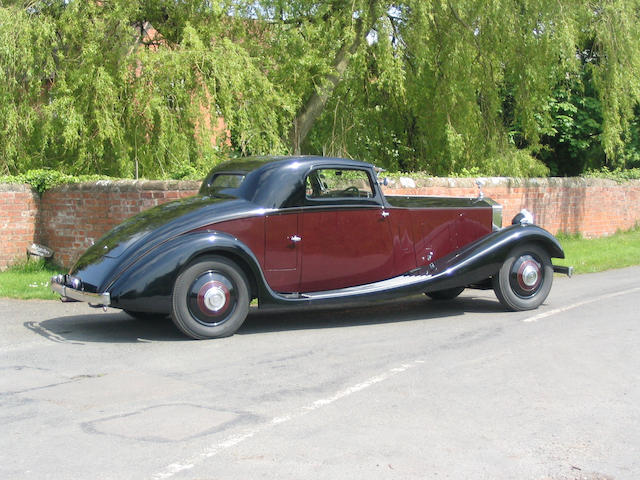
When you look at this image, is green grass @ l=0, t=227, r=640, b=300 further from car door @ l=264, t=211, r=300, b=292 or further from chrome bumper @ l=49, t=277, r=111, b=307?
car door @ l=264, t=211, r=300, b=292

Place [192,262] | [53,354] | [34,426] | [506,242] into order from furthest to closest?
[506,242], [192,262], [53,354], [34,426]

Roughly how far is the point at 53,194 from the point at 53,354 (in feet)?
19.9

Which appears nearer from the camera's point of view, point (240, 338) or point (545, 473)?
point (545, 473)

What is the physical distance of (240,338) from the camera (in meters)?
7.67

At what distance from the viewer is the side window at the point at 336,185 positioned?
8.27 m

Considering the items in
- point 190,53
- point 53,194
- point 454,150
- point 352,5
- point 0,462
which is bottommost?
point 0,462

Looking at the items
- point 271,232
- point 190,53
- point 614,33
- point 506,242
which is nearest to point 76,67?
point 190,53

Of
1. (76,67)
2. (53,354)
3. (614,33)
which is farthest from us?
(614,33)

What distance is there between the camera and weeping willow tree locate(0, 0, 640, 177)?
13.0 m

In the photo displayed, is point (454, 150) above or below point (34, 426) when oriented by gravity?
above

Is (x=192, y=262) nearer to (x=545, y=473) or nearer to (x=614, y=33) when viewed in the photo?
(x=545, y=473)

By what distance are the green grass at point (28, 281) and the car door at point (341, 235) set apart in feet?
12.8

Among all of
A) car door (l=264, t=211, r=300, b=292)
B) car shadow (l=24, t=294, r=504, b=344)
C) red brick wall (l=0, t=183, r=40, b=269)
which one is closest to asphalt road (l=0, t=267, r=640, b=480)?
car shadow (l=24, t=294, r=504, b=344)

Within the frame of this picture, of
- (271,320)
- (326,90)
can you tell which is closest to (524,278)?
(271,320)
